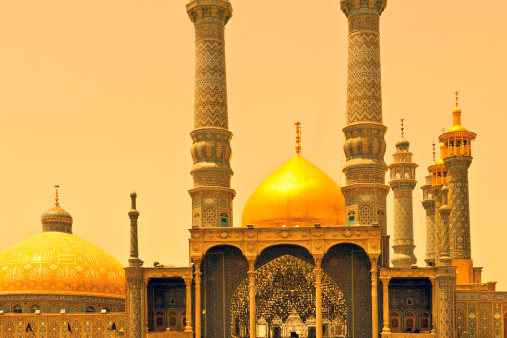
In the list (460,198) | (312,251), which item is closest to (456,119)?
(460,198)

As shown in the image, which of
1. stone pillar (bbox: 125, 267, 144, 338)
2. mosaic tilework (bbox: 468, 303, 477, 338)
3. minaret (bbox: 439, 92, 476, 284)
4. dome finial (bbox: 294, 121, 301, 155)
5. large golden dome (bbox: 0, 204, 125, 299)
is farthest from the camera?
large golden dome (bbox: 0, 204, 125, 299)

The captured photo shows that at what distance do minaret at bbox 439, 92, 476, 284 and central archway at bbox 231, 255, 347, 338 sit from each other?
227 inches

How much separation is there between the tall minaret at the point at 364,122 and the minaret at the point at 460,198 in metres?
3.22

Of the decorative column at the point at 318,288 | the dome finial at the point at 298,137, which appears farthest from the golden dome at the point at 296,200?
the decorative column at the point at 318,288

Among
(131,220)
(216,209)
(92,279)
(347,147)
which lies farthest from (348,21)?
(92,279)

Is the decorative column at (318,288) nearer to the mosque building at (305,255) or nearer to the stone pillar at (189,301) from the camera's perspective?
the mosque building at (305,255)

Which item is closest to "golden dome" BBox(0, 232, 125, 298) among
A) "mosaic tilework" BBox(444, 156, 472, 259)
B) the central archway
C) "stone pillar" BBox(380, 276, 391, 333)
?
the central archway

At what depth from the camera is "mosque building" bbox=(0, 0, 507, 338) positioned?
38.1m

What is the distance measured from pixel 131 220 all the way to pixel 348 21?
11597 mm

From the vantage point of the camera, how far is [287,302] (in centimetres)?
3931

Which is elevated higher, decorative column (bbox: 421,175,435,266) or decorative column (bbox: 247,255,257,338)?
decorative column (bbox: 421,175,435,266)

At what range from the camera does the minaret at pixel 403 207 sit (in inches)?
2192

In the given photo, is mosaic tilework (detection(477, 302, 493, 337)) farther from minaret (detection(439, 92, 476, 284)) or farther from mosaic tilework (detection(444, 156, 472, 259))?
mosaic tilework (detection(444, 156, 472, 259))

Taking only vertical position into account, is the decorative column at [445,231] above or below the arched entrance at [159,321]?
above
